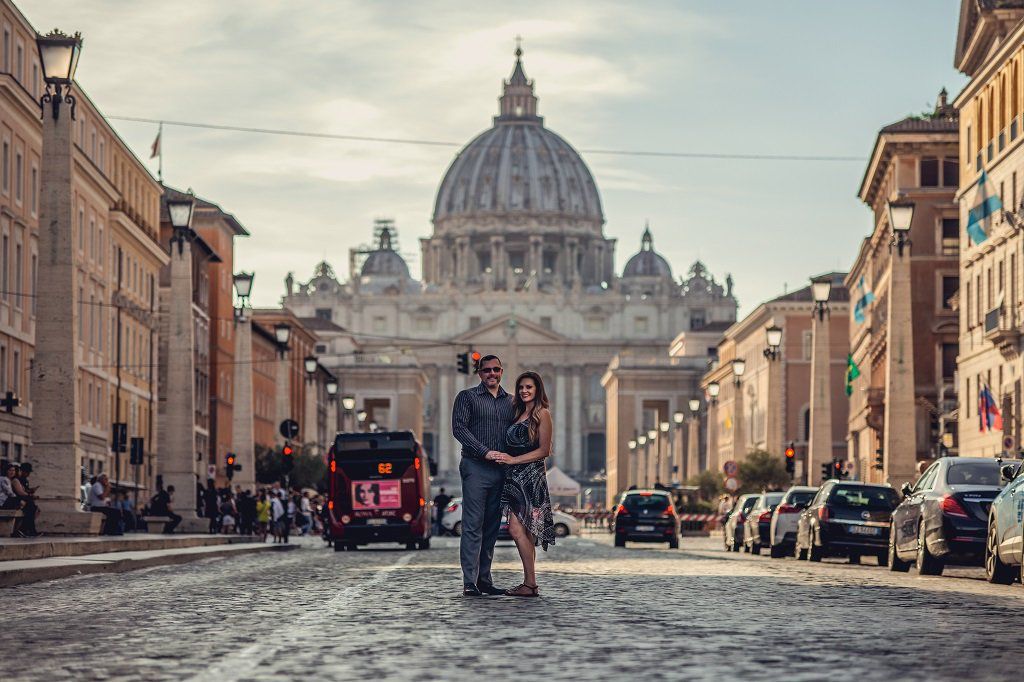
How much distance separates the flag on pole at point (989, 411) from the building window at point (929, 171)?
2277 centimetres

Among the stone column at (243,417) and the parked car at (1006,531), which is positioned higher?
the stone column at (243,417)

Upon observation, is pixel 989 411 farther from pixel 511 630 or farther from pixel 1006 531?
pixel 511 630

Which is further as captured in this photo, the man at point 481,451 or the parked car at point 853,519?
the parked car at point 853,519

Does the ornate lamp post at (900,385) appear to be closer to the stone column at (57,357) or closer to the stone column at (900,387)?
the stone column at (900,387)

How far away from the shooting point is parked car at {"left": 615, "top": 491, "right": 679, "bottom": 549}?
53.3 m

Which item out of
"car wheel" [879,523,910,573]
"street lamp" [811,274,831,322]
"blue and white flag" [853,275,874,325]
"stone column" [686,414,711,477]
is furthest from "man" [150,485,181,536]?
"stone column" [686,414,711,477]

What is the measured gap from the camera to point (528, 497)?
18.3 metres

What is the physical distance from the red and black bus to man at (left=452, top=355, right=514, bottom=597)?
28065 mm

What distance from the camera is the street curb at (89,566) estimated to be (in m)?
22.7

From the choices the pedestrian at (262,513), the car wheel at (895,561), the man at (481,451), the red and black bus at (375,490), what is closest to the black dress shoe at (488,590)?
the man at (481,451)

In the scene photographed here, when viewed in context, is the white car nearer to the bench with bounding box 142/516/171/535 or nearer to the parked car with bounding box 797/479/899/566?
the bench with bounding box 142/516/171/535

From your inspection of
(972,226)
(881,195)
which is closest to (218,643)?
(972,226)

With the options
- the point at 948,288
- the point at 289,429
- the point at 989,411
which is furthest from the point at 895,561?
the point at 948,288

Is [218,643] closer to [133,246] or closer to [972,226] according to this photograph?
[972,226]
